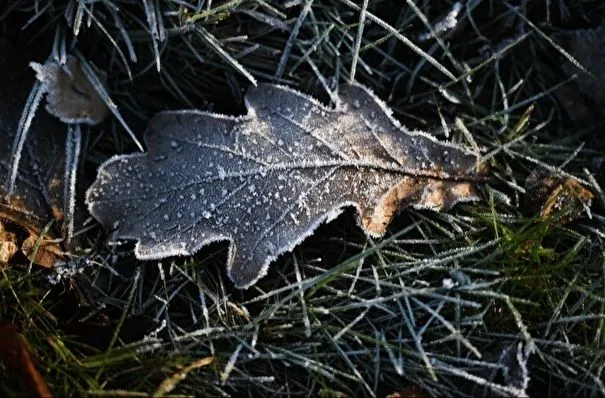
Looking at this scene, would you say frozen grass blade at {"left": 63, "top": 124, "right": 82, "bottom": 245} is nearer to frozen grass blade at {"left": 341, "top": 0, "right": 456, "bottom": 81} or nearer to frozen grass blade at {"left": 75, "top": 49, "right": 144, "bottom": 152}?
frozen grass blade at {"left": 75, "top": 49, "right": 144, "bottom": 152}

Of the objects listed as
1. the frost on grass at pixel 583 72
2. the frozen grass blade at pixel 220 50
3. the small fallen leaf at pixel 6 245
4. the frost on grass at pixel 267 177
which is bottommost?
the small fallen leaf at pixel 6 245

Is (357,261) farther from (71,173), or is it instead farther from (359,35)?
(71,173)

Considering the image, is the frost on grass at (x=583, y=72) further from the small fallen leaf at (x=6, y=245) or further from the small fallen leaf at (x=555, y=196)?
the small fallen leaf at (x=6, y=245)

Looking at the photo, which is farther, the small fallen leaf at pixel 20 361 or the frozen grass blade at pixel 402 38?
the frozen grass blade at pixel 402 38

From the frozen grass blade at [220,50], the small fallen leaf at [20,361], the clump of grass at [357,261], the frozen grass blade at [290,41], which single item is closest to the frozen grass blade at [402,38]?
the clump of grass at [357,261]

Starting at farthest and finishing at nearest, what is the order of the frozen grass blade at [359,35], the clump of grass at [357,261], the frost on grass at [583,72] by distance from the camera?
the frost on grass at [583,72] → the frozen grass blade at [359,35] → the clump of grass at [357,261]

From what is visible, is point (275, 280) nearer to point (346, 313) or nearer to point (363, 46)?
point (346, 313)
